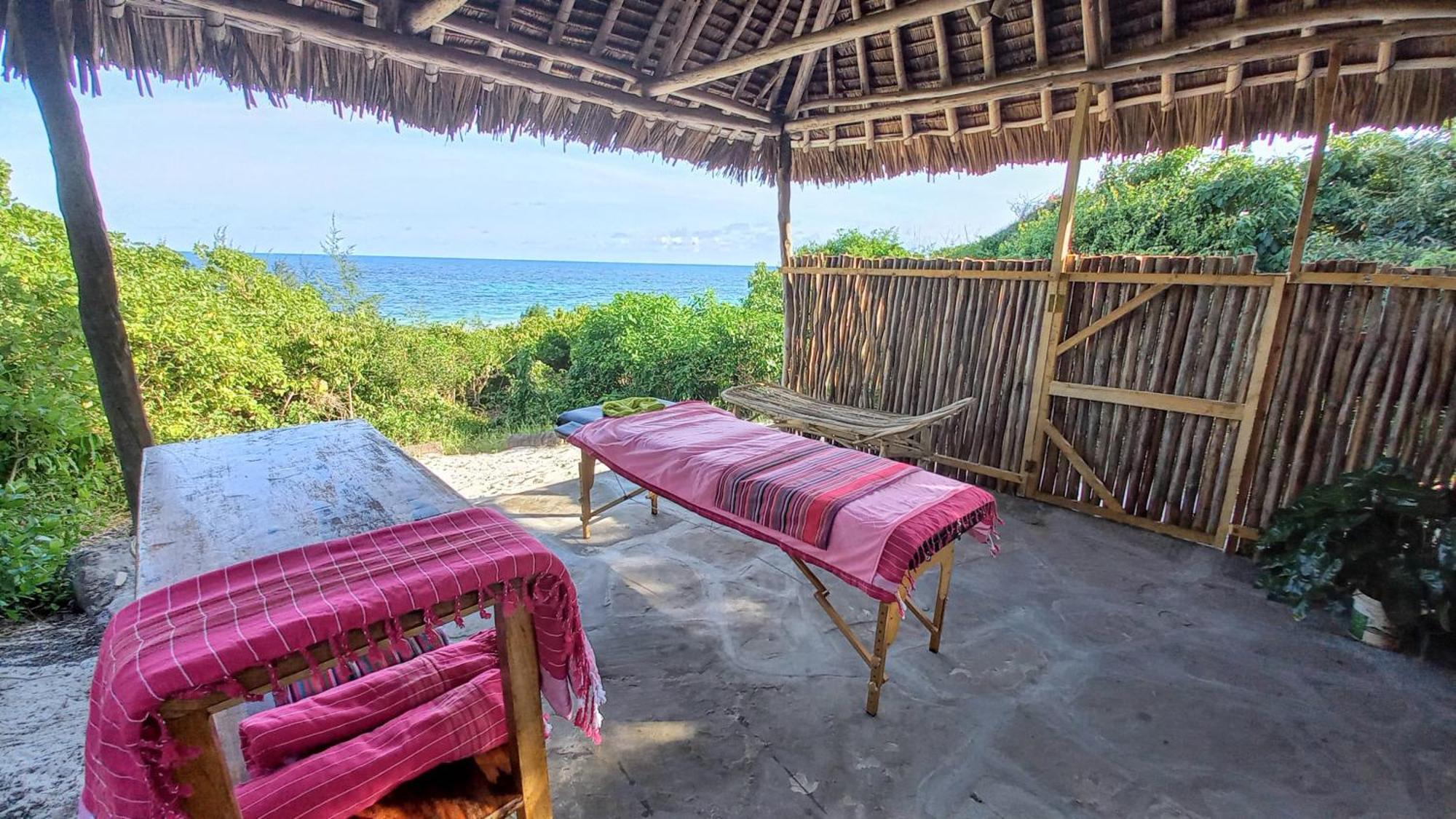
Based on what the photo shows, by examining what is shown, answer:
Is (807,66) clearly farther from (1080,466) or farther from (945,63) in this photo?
(1080,466)

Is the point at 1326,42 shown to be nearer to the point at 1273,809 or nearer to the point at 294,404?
the point at 1273,809

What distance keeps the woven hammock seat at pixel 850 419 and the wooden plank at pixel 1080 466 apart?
56cm

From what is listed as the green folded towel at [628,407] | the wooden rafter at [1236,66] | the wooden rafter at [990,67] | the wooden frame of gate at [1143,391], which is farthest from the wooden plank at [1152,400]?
the green folded towel at [628,407]

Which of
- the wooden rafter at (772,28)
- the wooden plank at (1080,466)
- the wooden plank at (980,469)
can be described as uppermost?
the wooden rafter at (772,28)

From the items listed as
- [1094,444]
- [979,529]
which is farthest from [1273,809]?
[1094,444]

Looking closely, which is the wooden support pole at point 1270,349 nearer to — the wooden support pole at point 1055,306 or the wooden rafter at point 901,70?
the wooden support pole at point 1055,306

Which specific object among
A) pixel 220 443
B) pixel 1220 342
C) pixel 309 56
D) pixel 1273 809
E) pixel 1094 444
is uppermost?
pixel 309 56

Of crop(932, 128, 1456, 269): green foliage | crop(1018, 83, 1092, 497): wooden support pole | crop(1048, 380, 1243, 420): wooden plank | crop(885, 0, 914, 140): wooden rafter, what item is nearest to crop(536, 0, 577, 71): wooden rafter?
crop(885, 0, 914, 140): wooden rafter

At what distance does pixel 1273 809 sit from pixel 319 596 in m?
2.68

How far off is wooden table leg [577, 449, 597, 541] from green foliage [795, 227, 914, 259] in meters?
7.59

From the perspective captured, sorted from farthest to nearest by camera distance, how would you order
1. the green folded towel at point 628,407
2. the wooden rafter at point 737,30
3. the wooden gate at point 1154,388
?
the wooden rafter at point 737,30 → the green folded towel at point 628,407 → the wooden gate at point 1154,388

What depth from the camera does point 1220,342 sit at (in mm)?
3514

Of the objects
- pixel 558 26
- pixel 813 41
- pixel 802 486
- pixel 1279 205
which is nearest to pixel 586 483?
pixel 802 486

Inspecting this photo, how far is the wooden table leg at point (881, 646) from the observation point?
6.82ft
